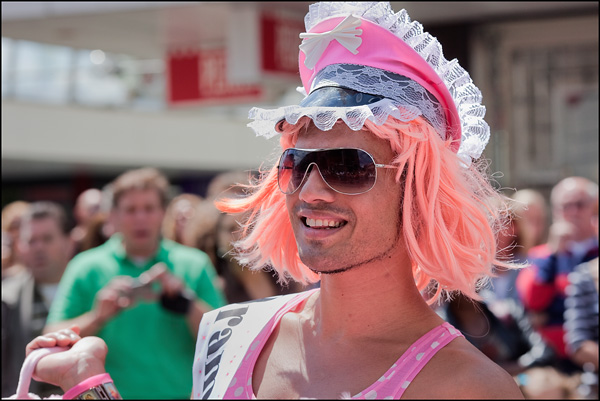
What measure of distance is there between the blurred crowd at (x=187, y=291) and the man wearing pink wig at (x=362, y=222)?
1.71 m

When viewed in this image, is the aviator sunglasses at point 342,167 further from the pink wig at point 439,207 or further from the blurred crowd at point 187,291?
the blurred crowd at point 187,291

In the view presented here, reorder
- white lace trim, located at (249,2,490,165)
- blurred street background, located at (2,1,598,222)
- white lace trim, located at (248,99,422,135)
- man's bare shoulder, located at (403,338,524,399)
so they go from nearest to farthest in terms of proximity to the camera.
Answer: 1. man's bare shoulder, located at (403,338,524,399)
2. white lace trim, located at (248,99,422,135)
3. white lace trim, located at (249,2,490,165)
4. blurred street background, located at (2,1,598,222)

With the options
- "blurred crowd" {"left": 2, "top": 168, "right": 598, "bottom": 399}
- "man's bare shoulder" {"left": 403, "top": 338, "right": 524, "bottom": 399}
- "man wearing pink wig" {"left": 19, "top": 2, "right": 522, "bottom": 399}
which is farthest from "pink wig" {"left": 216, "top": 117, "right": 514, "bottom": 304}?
"blurred crowd" {"left": 2, "top": 168, "right": 598, "bottom": 399}

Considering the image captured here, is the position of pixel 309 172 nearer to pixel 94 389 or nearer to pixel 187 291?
pixel 94 389

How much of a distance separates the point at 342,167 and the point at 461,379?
0.51 meters

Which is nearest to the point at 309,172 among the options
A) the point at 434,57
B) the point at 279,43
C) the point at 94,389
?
the point at 434,57

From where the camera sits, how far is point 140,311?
13.5 feet

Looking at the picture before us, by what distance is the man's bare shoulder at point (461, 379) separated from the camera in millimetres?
1504

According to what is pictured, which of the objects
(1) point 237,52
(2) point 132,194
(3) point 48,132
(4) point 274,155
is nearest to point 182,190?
(3) point 48,132

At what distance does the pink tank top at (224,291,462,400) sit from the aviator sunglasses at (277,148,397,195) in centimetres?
35

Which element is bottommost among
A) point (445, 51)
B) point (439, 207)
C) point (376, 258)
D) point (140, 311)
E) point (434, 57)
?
point (140, 311)

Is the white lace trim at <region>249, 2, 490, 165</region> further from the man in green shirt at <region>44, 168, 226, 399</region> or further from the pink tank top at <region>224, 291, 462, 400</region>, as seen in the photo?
the man in green shirt at <region>44, 168, 226, 399</region>

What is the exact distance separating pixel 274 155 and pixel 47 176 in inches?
624

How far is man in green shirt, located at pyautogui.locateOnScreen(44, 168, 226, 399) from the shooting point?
4047 mm
